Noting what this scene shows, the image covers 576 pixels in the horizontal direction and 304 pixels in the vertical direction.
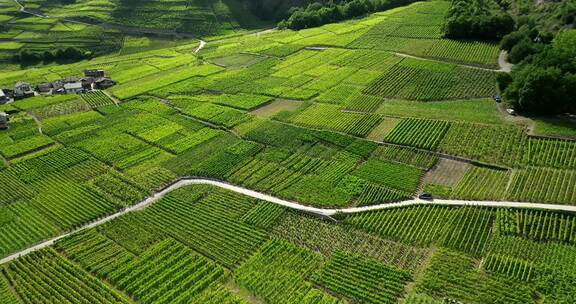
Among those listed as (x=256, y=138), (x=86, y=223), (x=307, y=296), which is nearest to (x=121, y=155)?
(x=86, y=223)

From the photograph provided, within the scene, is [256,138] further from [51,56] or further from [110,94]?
[51,56]

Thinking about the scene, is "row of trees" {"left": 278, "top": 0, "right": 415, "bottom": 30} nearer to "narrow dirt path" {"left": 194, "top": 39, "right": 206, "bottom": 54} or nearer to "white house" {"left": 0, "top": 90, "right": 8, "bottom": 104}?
"narrow dirt path" {"left": 194, "top": 39, "right": 206, "bottom": 54}

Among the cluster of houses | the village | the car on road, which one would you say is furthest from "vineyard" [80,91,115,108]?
the car on road

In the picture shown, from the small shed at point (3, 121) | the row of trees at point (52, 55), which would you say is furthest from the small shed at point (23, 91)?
the row of trees at point (52, 55)

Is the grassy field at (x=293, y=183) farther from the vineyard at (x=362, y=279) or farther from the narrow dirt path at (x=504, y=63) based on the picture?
the narrow dirt path at (x=504, y=63)

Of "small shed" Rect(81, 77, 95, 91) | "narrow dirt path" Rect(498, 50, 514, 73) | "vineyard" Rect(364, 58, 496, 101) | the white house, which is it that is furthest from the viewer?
"small shed" Rect(81, 77, 95, 91)
